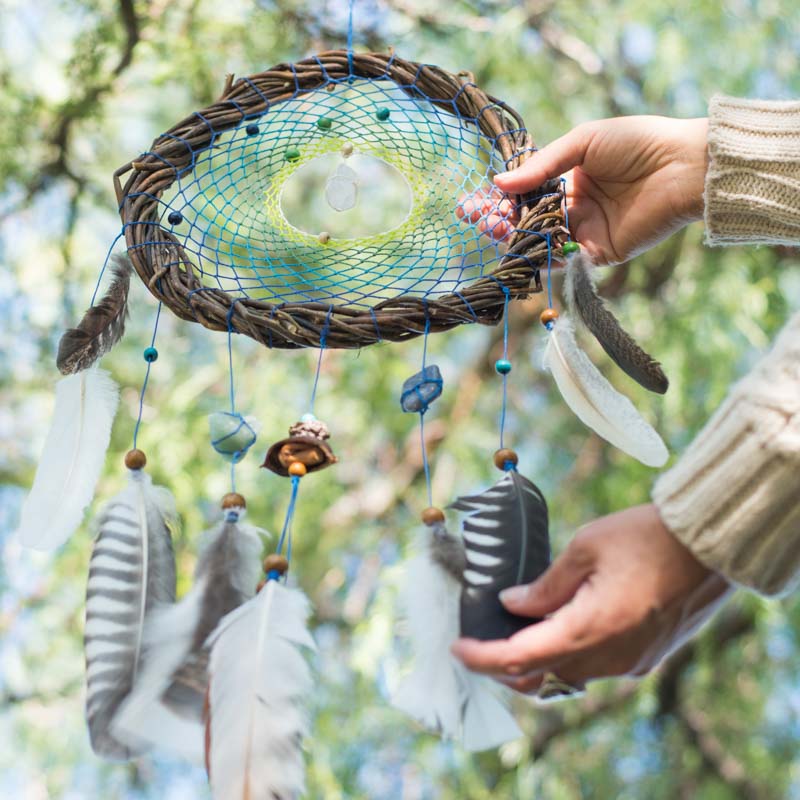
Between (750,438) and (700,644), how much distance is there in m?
2.65

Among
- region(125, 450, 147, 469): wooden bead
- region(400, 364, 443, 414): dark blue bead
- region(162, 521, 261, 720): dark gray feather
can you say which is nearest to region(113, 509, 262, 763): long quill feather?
region(162, 521, 261, 720): dark gray feather

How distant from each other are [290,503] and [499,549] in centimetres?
23

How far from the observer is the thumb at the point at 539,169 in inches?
44.5

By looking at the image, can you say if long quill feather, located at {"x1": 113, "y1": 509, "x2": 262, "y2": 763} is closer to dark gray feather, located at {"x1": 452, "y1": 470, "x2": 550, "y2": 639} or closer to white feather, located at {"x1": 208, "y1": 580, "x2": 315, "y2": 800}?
white feather, located at {"x1": 208, "y1": 580, "x2": 315, "y2": 800}

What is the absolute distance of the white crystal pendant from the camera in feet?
4.31

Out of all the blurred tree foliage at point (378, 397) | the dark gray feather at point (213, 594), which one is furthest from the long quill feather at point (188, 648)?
the blurred tree foliage at point (378, 397)

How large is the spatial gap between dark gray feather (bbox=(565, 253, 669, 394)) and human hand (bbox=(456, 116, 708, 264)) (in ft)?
0.34

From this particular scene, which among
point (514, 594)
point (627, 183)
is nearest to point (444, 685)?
point (514, 594)

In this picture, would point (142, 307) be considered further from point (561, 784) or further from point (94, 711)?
point (94, 711)

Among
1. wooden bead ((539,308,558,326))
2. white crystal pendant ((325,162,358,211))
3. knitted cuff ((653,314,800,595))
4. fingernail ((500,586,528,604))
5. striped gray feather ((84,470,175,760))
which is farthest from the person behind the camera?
white crystal pendant ((325,162,358,211))

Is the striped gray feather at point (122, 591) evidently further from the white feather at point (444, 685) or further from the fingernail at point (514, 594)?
the fingernail at point (514, 594)

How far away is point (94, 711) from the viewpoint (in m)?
1.04

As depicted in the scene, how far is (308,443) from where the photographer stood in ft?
3.74

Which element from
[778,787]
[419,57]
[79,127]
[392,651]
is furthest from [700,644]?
[79,127]
